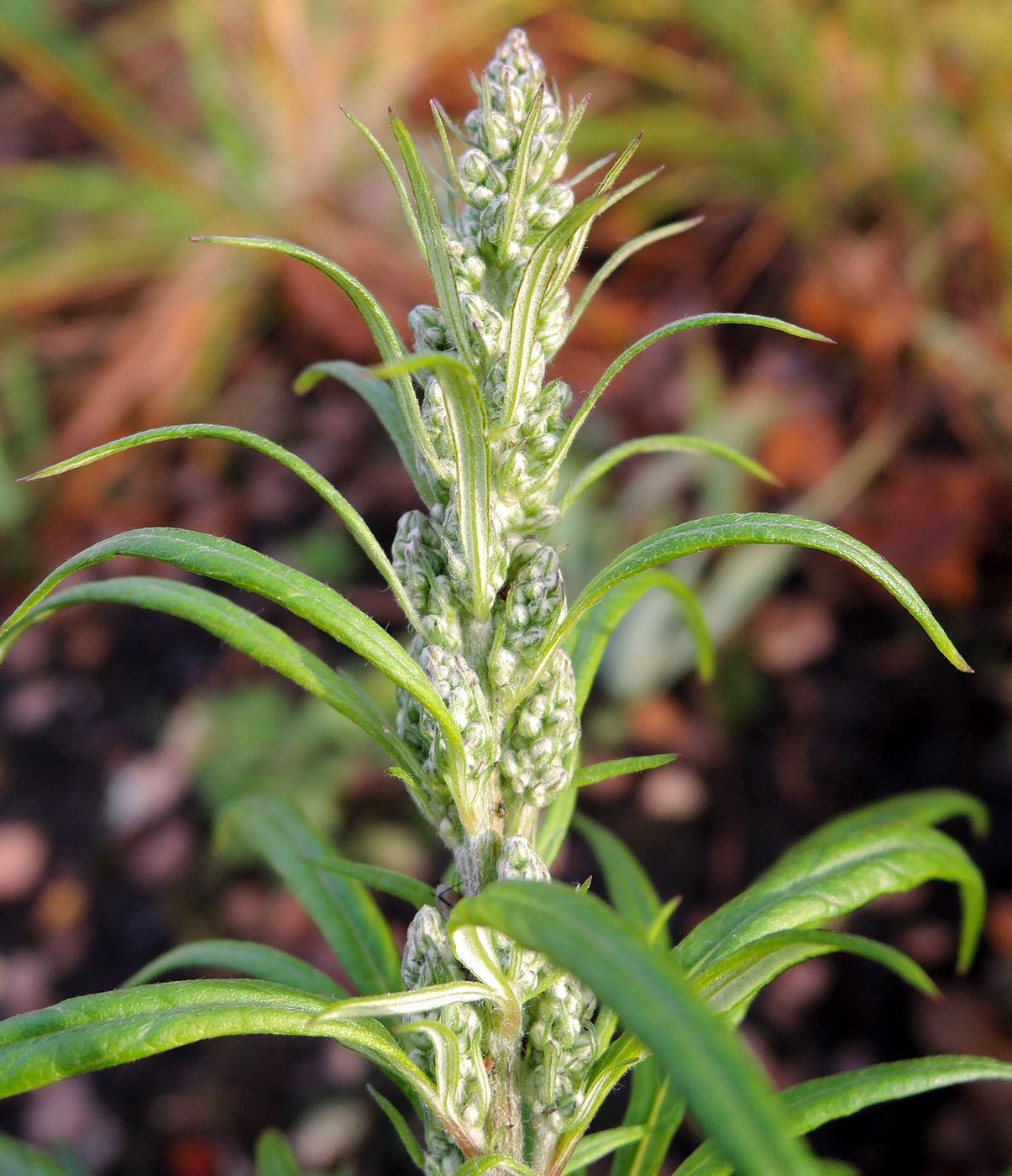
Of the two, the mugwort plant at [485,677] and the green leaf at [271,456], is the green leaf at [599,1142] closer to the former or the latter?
the mugwort plant at [485,677]

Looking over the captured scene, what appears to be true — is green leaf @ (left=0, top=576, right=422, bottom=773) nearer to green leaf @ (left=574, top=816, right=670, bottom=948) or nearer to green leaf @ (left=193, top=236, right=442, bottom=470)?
green leaf @ (left=193, top=236, right=442, bottom=470)

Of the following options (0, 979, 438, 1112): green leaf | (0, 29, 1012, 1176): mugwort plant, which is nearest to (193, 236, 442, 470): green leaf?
(0, 29, 1012, 1176): mugwort plant

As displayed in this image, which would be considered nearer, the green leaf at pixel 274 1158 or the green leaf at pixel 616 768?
the green leaf at pixel 616 768

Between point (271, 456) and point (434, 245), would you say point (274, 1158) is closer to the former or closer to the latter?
point (271, 456)

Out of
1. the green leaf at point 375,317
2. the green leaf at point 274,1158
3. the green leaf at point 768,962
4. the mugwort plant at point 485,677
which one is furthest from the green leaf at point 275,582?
the green leaf at point 274,1158

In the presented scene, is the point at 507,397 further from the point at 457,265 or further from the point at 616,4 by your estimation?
the point at 616,4

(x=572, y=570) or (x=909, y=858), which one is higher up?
(x=572, y=570)

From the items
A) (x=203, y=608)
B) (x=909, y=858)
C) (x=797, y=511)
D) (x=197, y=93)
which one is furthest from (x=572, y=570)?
(x=197, y=93)
